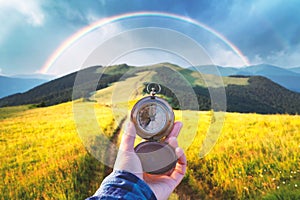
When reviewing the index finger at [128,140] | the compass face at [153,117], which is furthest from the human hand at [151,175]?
the compass face at [153,117]

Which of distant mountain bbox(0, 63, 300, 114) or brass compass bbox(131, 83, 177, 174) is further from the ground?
distant mountain bbox(0, 63, 300, 114)

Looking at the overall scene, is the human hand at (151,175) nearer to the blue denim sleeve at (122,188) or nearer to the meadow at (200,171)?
the blue denim sleeve at (122,188)

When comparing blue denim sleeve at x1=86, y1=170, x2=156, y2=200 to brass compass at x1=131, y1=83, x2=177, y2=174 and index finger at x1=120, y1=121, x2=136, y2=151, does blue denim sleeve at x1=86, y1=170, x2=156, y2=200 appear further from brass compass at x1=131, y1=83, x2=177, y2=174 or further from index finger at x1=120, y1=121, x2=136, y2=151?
brass compass at x1=131, y1=83, x2=177, y2=174

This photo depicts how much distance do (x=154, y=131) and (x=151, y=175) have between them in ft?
2.19

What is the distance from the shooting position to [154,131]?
427cm

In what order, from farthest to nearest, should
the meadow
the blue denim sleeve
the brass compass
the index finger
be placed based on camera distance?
the meadow
the brass compass
the index finger
the blue denim sleeve

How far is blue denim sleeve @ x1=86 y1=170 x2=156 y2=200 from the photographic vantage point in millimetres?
2467

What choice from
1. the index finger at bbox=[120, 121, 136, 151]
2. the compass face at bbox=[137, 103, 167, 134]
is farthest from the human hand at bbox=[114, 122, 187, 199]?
the compass face at bbox=[137, 103, 167, 134]

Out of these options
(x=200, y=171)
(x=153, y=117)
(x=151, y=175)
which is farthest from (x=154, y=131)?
(x=200, y=171)

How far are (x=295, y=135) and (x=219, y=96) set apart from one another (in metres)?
6.58

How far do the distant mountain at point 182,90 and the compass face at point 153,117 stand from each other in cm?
66

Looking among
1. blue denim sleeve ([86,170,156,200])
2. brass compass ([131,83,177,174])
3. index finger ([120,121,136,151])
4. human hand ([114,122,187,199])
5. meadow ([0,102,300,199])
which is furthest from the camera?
meadow ([0,102,300,199])

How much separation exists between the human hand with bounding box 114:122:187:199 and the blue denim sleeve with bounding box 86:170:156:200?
0.30 meters

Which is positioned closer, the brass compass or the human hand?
the human hand
